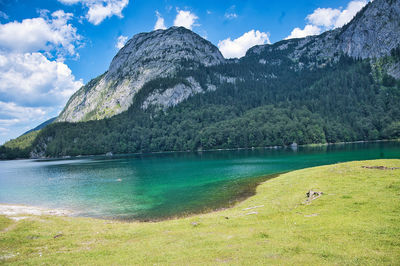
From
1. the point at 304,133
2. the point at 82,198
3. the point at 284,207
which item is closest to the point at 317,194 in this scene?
the point at 284,207

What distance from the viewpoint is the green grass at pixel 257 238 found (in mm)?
12938

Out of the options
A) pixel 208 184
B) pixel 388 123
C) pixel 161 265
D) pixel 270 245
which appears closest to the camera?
pixel 161 265

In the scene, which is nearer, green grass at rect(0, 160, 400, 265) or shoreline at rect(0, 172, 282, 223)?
green grass at rect(0, 160, 400, 265)

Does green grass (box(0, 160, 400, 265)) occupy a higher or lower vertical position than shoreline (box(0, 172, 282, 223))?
higher

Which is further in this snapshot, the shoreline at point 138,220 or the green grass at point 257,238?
the shoreline at point 138,220

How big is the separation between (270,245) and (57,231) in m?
23.6

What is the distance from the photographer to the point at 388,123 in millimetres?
196875

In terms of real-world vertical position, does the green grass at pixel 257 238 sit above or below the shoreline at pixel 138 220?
above

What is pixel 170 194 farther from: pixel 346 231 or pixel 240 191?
pixel 346 231

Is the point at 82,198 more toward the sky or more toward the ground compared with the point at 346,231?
more toward the ground

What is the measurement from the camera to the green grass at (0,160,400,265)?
12.9m

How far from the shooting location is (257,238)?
16531mm

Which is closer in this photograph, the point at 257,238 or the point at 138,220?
the point at 257,238

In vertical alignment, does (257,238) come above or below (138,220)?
above
